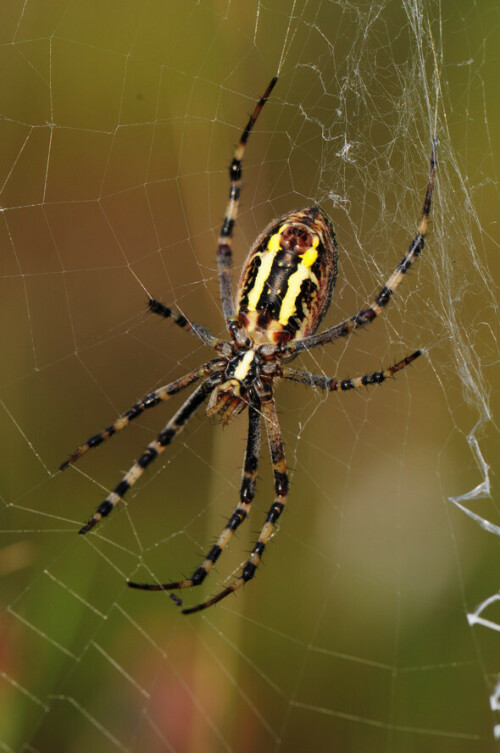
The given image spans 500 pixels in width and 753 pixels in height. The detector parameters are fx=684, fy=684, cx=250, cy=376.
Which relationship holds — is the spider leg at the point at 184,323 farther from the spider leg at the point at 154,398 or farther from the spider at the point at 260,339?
the spider leg at the point at 154,398

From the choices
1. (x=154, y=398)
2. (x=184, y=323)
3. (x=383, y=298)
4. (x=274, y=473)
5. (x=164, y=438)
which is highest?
(x=383, y=298)

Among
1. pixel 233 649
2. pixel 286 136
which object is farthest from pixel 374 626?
pixel 286 136

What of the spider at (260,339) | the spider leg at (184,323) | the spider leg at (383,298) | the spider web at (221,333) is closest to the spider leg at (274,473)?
the spider at (260,339)

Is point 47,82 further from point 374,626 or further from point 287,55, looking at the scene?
point 374,626

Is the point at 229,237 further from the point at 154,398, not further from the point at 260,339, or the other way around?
the point at 154,398

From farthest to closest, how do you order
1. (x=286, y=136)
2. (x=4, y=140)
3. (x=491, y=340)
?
(x=491, y=340) < (x=286, y=136) < (x=4, y=140)

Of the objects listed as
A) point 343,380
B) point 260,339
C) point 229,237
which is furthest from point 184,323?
point 343,380
